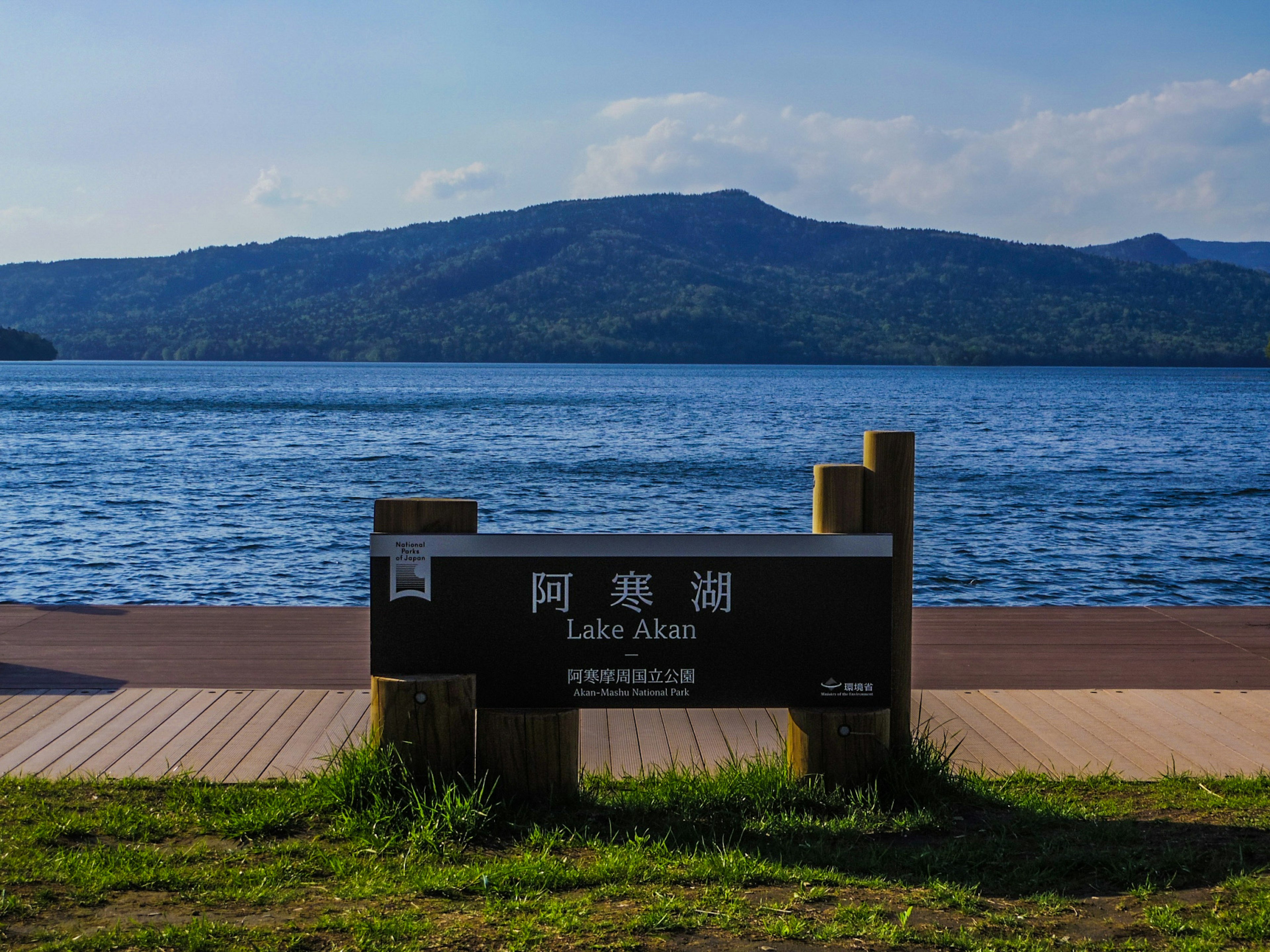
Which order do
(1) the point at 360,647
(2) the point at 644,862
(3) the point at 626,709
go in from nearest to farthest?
(2) the point at 644,862 → (3) the point at 626,709 → (1) the point at 360,647

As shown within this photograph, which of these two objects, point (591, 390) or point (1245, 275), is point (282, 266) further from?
point (1245, 275)

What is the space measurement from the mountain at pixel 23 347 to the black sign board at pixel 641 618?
596 ft

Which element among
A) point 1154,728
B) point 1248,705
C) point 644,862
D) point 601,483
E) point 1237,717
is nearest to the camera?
point 644,862

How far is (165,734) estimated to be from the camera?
518 centimetres

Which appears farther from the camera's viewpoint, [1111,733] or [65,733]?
[1111,733]

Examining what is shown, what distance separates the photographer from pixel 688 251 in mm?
197000

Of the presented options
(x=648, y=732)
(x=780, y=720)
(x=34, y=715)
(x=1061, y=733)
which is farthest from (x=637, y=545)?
(x=34, y=715)

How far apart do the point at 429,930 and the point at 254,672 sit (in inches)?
143

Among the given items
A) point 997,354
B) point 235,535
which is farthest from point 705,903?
point 997,354

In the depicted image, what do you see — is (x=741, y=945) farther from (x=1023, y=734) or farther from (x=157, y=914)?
(x=1023, y=734)

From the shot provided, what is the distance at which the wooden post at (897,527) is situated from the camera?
434 centimetres

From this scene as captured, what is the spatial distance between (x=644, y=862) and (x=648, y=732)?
160cm

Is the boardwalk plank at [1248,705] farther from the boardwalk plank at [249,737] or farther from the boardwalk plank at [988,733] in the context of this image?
the boardwalk plank at [249,737]

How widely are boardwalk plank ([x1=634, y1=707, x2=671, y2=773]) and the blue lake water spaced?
10131 mm
